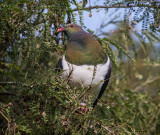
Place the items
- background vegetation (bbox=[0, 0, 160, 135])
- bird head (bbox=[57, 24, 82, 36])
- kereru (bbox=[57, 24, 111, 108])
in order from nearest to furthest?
1. background vegetation (bbox=[0, 0, 160, 135])
2. kereru (bbox=[57, 24, 111, 108])
3. bird head (bbox=[57, 24, 82, 36])

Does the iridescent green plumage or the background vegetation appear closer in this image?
the background vegetation

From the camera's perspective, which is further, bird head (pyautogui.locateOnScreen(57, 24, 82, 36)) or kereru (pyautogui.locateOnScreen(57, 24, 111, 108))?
bird head (pyautogui.locateOnScreen(57, 24, 82, 36))

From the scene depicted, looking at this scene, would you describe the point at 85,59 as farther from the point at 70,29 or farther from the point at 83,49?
the point at 70,29

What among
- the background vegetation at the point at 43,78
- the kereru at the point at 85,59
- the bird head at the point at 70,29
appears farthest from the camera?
the bird head at the point at 70,29

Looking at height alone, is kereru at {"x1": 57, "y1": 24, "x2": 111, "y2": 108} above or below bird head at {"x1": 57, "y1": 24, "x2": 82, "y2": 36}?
below

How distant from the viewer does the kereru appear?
1553mm

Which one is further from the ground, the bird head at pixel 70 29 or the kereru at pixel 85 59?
the bird head at pixel 70 29

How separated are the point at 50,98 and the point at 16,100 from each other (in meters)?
0.18

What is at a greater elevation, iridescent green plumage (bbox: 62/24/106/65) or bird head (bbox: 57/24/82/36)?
bird head (bbox: 57/24/82/36)

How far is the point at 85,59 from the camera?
1583 mm

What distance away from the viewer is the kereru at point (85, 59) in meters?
1.55

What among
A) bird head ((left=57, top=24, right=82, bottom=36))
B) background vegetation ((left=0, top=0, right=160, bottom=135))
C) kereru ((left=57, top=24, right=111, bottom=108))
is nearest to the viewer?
background vegetation ((left=0, top=0, right=160, bottom=135))

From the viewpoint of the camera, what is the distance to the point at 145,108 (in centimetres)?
225

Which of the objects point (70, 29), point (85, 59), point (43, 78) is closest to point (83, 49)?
point (85, 59)
